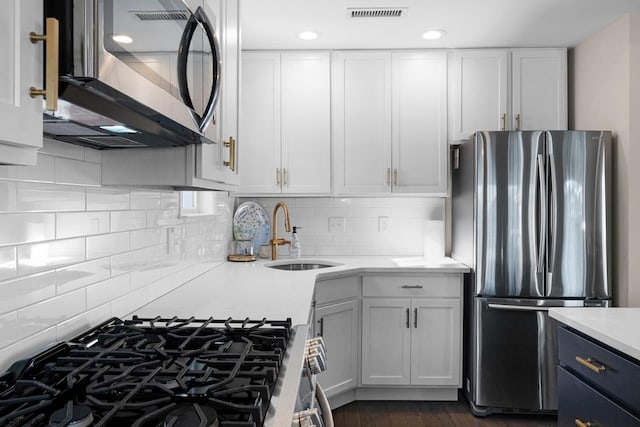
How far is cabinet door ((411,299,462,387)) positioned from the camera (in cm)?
318

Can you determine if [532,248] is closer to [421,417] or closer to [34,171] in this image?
[421,417]

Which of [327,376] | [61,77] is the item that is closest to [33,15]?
[61,77]

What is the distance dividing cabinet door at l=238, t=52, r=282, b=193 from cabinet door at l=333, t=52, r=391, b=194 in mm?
405

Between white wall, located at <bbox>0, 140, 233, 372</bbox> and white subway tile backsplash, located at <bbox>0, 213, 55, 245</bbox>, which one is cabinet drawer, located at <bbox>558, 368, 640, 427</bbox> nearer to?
white wall, located at <bbox>0, 140, 233, 372</bbox>

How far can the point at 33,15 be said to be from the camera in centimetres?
72

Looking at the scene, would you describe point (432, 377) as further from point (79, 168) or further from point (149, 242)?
point (79, 168)

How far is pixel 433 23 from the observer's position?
299 centimetres

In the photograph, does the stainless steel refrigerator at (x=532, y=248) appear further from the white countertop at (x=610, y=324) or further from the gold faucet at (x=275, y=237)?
the gold faucet at (x=275, y=237)

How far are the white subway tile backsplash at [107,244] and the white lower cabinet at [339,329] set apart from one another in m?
1.33

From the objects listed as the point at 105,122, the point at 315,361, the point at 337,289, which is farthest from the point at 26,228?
the point at 337,289

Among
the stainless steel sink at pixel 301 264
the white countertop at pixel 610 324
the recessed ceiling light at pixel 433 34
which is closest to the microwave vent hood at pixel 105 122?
the white countertop at pixel 610 324

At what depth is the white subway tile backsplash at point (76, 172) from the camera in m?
1.36

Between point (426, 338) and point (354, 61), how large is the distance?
189cm

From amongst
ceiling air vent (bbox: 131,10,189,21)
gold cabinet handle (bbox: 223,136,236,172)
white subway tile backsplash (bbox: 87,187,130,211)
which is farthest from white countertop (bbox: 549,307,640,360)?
white subway tile backsplash (bbox: 87,187,130,211)
